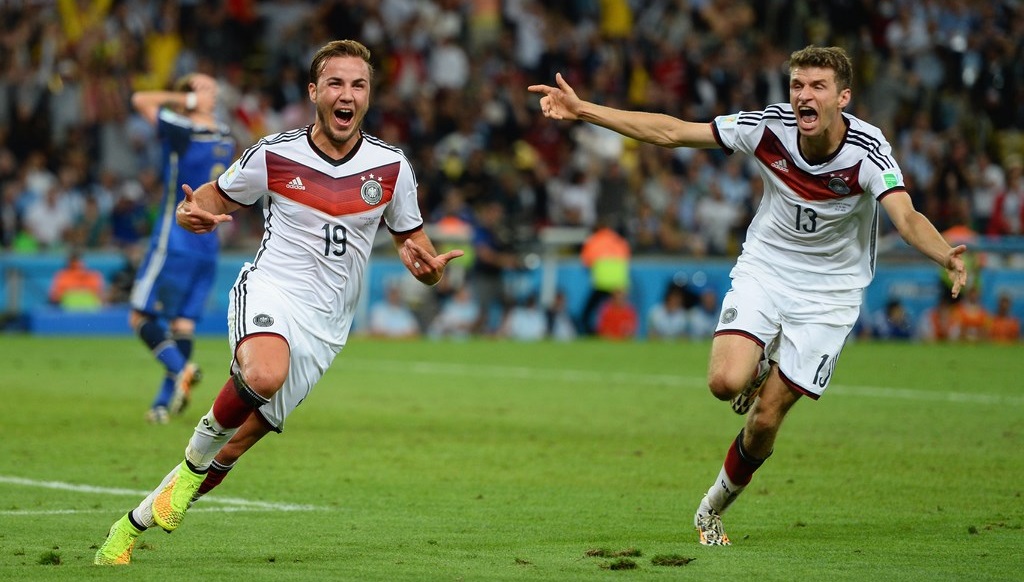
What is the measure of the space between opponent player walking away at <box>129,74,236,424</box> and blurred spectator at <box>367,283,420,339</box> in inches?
423

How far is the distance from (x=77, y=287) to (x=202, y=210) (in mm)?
16784

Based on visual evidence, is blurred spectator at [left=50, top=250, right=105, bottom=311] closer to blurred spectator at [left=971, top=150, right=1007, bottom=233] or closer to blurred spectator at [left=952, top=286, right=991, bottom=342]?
blurred spectator at [left=952, top=286, right=991, bottom=342]

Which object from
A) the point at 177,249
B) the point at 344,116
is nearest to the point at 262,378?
the point at 344,116

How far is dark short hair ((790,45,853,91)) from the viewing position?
7637mm

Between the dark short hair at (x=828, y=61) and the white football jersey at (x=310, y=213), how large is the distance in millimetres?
2222

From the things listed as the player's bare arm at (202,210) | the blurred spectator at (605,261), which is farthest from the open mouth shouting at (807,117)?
the blurred spectator at (605,261)

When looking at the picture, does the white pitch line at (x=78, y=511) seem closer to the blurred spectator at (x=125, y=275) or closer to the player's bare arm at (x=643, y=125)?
the player's bare arm at (x=643, y=125)

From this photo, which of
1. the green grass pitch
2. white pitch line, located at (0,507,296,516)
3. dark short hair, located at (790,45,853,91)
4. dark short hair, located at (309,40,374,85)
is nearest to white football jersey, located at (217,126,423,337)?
Result: dark short hair, located at (309,40,374,85)

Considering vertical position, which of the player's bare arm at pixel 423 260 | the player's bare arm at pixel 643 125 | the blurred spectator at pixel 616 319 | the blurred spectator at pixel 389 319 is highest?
the player's bare arm at pixel 643 125

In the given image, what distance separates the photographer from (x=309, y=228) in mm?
7238

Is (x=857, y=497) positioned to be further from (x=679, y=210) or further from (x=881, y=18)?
(x=881, y=18)

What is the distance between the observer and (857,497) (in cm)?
930

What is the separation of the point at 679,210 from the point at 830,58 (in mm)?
18640

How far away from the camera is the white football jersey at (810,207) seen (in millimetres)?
7727
